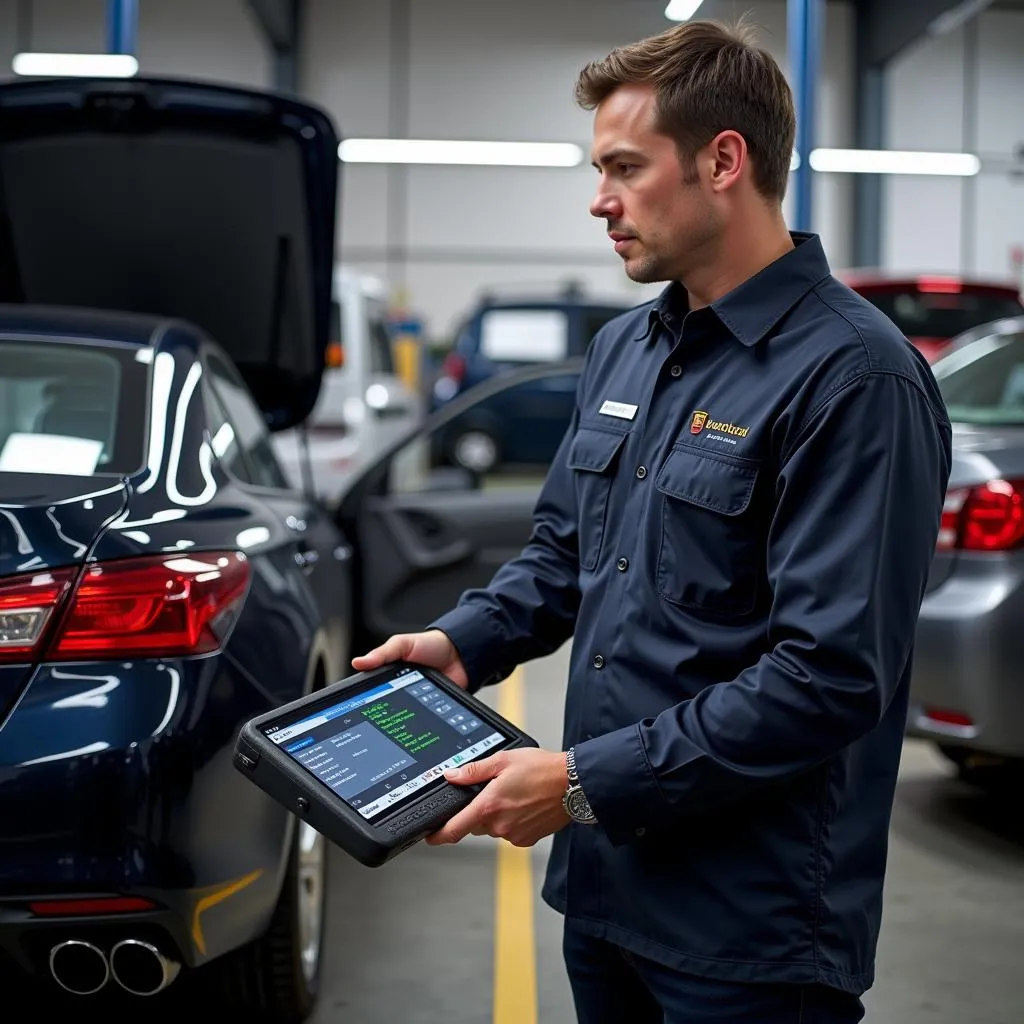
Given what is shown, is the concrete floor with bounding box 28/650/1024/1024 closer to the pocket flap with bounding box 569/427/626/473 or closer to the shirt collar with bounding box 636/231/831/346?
the pocket flap with bounding box 569/427/626/473

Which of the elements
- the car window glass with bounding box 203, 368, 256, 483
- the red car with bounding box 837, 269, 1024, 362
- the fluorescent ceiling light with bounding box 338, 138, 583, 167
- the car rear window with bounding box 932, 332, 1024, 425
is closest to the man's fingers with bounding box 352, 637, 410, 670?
the car window glass with bounding box 203, 368, 256, 483

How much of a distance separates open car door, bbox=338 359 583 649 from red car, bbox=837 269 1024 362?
14.0 feet

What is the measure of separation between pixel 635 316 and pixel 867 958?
0.79m

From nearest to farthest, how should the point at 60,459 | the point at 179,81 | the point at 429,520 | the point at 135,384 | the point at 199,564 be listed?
the point at 199,564 < the point at 60,459 < the point at 135,384 < the point at 179,81 < the point at 429,520

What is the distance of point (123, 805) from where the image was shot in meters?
1.98

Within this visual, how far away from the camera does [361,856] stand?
4.46 feet

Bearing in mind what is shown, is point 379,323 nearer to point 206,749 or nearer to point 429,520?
point 429,520

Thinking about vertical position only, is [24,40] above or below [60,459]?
above

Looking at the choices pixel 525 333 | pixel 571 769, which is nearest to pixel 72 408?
pixel 571 769

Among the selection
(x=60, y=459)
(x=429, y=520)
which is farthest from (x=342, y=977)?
(x=429, y=520)

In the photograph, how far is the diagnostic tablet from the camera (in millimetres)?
1392

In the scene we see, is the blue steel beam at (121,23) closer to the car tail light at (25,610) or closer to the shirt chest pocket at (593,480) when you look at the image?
the car tail light at (25,610)

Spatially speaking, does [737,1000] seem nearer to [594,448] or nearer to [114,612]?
A: [594,448]

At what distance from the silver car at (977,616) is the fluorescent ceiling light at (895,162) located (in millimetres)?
16222
